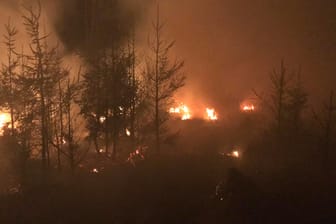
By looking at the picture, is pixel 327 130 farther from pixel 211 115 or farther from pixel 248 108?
pixel 248 108

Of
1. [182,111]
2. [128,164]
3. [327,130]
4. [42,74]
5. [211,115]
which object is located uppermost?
[42,74]

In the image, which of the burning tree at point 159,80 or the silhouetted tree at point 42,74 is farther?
the burning tree at point 159,80

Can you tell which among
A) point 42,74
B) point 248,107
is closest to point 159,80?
point 42,74

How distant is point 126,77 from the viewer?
79.5 feet

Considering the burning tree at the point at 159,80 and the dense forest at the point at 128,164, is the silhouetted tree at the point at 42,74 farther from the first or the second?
the burning tree at the point at 159,80

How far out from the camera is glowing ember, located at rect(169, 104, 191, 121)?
44.3 m

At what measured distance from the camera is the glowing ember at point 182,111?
4428cm

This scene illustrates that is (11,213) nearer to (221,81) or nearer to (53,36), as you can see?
(53,36)

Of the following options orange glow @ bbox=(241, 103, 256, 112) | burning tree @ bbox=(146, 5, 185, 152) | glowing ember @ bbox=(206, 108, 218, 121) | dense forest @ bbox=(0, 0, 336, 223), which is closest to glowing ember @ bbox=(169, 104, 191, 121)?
glowing ember @ bbox=(206, 108, 218, 121)

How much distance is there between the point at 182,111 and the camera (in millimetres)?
45469

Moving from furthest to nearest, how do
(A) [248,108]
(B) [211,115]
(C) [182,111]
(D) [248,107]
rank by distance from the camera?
(D) [248,107] → (A) [248,108] → (C) [182,111] → (B) [211,115]

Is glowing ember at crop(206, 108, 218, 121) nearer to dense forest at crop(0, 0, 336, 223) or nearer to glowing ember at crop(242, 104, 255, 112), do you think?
glowing ember at crop(242, 104, 255, 112)

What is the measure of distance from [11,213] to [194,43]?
2200 inches

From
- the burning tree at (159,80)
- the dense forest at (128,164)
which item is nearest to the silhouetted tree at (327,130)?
the dense forest at (128,164)
